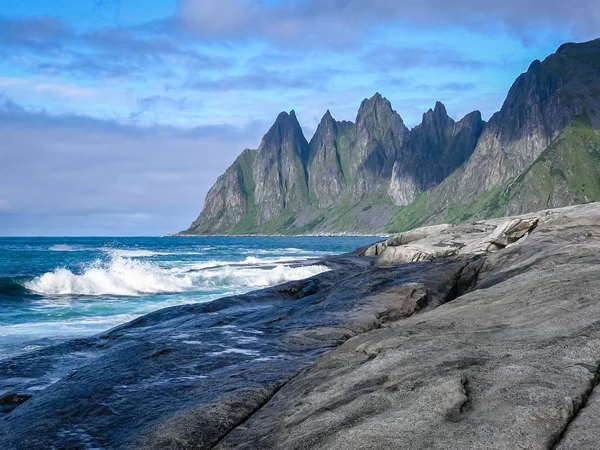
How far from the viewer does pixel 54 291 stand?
149 ft

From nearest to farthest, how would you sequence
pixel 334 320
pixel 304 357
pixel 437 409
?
pixel 437 409 → pixel 304 357 → pixel 334 320

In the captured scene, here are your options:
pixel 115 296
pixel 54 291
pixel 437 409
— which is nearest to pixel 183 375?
pixel 437 409

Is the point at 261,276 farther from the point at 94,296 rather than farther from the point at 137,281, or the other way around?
the point at 94,296

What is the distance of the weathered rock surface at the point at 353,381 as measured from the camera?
20.0 ft

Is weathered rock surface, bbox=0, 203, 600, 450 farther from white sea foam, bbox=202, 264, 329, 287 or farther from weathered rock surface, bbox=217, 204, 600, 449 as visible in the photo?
white sea foam, bbox=202, 264, 329, 287

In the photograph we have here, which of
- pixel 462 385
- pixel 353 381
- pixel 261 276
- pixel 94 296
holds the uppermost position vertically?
pixel 462 385

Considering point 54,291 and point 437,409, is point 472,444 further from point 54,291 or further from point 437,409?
point 54,291

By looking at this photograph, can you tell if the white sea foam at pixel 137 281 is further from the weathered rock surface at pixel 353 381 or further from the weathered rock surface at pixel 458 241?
the weathered rock surface at pixel 353 381

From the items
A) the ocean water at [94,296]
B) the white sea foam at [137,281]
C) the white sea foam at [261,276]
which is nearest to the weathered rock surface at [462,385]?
the ocean water at [94,296]

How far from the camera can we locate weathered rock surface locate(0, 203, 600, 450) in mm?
6090

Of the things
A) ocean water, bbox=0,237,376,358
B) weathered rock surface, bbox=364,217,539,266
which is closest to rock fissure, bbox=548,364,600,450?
ocean water, bbox=0,237,376,358

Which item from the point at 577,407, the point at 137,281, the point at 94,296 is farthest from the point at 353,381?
the point at 137,281

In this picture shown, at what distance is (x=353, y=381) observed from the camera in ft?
25.8

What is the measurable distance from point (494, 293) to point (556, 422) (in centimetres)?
647
